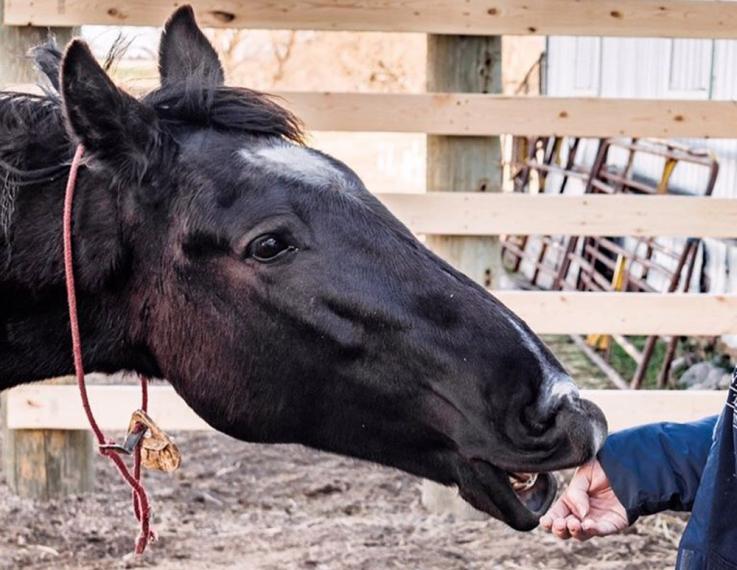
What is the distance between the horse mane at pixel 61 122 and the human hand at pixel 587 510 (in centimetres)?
84

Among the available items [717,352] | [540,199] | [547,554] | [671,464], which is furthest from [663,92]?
[671,464]

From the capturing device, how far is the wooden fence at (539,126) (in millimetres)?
4328

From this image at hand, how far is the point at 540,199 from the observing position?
4.48 m

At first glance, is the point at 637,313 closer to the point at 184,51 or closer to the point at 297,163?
the point at 184,51

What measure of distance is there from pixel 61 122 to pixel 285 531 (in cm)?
263

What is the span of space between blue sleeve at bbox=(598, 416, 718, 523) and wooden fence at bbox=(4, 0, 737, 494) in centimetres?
220

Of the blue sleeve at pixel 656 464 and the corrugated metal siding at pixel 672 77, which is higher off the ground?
the corrugated metal siding at pixel 672 77

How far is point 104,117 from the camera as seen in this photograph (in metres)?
2.11

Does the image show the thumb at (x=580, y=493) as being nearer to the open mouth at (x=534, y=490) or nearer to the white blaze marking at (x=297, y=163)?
the open mouth at (x=534, y=490)

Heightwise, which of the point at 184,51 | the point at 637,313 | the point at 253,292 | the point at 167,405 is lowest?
the point at 167,405

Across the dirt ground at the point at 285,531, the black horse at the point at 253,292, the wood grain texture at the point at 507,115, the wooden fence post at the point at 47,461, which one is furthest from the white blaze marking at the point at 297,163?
the wooden fence post at the point at 47,461

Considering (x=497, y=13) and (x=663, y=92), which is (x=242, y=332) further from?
(x=663, y=92)

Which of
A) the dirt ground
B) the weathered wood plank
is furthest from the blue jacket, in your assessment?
the weathered wood plank

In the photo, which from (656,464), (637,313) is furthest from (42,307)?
(637,313)
